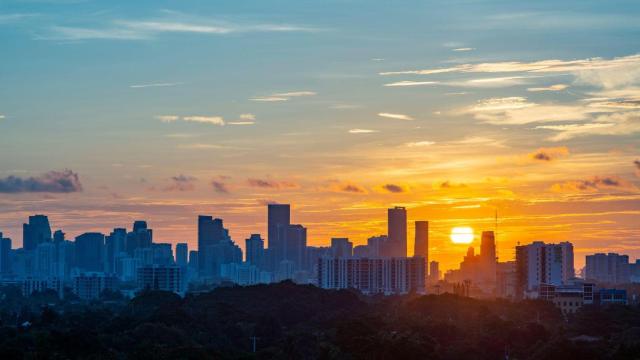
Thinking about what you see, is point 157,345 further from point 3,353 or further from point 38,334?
point 3,353

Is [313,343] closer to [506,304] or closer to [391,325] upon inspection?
[391,325]

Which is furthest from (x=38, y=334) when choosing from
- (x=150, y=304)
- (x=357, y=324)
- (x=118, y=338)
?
(x=150, y=304)

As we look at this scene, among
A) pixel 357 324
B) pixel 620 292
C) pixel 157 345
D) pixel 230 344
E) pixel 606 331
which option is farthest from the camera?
pixel 620 292

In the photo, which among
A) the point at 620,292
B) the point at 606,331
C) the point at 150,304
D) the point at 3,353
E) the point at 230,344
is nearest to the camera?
the point at 3,353

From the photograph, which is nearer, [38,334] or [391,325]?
[38,334]

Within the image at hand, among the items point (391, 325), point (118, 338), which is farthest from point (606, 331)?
point (118, 338)

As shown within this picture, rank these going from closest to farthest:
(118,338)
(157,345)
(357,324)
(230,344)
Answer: (157,345) < (118,338) < (357,324) < (230,344)
